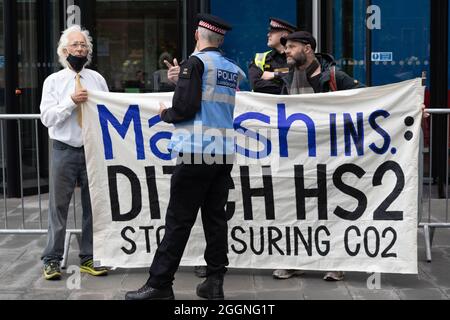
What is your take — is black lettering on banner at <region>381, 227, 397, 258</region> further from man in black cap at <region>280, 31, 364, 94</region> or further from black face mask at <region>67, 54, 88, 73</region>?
black face mask at <region>67, 54, 88, 73</region>

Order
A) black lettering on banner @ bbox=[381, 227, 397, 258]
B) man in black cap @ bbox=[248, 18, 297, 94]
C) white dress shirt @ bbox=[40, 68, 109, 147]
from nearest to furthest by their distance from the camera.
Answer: black lettering on banner @ bbox=[381, 227, 397, 258] < white dress shirt @ bbox=[40, 68, 109, 147] < man in black cap @ bbox=[248, 18, 297, 94]

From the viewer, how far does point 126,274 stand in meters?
6.01

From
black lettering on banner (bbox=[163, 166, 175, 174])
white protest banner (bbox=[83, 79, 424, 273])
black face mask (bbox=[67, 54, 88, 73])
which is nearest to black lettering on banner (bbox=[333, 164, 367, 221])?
white protest banner (bbox=[83, 79, 424, 273])

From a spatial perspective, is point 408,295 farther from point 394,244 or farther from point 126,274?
point 126,274

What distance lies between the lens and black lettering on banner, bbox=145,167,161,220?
5.77 m

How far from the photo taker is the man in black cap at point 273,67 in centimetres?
612

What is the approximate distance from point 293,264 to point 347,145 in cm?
102

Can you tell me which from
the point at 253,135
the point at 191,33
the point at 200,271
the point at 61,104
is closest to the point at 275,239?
the point at 200,271

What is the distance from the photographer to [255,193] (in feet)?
19.0

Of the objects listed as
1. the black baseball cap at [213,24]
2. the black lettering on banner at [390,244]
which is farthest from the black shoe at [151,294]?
the black baseball cap at [213,24]

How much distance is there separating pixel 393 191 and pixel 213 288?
5.20ft

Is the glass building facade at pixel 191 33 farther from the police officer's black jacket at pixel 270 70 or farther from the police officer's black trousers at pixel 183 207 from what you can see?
the police officer's black trousers at pixel 183 207

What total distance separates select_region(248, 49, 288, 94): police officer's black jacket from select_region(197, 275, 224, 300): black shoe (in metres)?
1.74
